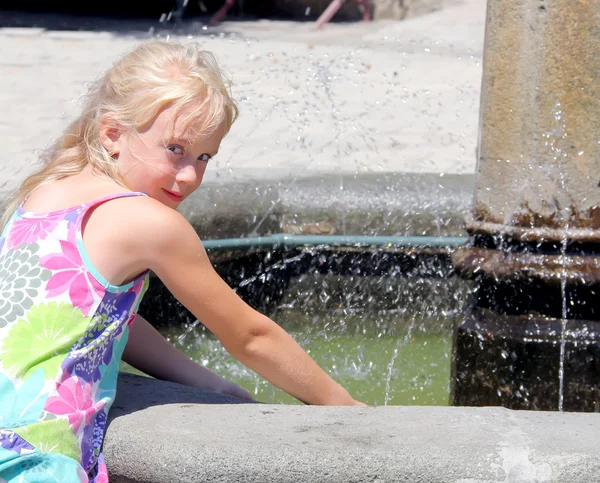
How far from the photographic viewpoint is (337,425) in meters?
1.57

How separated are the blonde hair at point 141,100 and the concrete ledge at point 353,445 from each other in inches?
19.7

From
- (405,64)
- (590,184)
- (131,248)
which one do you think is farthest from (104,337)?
(405,64)

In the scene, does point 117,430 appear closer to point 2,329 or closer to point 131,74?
point 2,329

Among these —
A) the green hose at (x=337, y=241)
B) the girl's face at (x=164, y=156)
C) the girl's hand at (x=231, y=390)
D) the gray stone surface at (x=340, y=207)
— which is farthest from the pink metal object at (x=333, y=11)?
the girl's face at (x=164, y=156)

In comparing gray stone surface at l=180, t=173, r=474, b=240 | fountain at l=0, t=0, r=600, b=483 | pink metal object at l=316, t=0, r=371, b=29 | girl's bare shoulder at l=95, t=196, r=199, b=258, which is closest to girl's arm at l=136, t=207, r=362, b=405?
girl's bare shoulder at l=95, t=196, r=199, b=258

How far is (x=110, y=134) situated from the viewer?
1.84 metres

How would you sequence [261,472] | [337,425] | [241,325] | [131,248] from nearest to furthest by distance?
[261,472] → [337,425] → [131,248] → [241,325]

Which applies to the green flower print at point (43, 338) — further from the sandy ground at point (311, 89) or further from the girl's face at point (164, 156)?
the sandy ground at point (311, 89)

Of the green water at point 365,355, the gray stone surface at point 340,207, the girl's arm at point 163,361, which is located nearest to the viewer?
the girl's arm at point 163,361

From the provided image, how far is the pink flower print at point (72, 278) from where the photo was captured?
5.46 ft

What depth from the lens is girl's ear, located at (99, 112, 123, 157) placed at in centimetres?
182

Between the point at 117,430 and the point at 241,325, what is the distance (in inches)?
11.9

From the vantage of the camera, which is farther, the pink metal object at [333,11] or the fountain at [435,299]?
the pink metal object at [333,11]

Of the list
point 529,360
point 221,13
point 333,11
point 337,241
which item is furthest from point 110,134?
point 221,13
